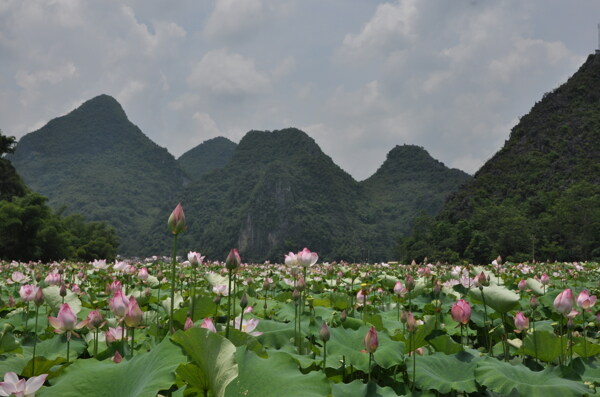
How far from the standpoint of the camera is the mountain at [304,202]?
80.1m

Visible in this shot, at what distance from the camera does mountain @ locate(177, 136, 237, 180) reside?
159625 millimetres

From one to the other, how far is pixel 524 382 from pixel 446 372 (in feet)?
1.00

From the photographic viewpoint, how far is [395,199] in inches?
3962

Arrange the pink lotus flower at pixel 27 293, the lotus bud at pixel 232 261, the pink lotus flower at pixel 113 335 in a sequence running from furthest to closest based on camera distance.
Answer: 1. the pink lotus flower at pixel 27 293
2. the pink lotus flower at pixel 113 335
3. the lotus bud at pixel 232 261

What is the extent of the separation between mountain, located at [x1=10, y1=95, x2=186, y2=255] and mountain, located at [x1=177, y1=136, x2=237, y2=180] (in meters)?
20.5

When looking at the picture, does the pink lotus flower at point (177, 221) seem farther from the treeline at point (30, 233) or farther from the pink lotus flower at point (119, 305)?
the treeline at point (30, 233)

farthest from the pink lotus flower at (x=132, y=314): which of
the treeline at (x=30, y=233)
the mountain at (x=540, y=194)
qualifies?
the mountain at (x=540, y=194)

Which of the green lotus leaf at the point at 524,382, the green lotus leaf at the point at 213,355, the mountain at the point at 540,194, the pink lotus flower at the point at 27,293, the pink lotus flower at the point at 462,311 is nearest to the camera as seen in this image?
the green lotus leaf at the point at 213,355

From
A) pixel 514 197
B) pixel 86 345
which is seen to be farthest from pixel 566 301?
pixel 514 197

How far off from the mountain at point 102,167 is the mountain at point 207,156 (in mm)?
20521

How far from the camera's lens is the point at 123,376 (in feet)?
3.92

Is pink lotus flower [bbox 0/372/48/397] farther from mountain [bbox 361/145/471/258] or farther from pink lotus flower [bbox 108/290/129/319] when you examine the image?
mountain [bbox 361/145/471/258]

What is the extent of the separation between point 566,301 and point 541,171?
155 feet

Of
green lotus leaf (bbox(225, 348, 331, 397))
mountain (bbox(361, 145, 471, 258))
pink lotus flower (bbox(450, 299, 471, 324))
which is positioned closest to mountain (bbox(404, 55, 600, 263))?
pink lotus flower (bbox(450, 299, 471, 324))
